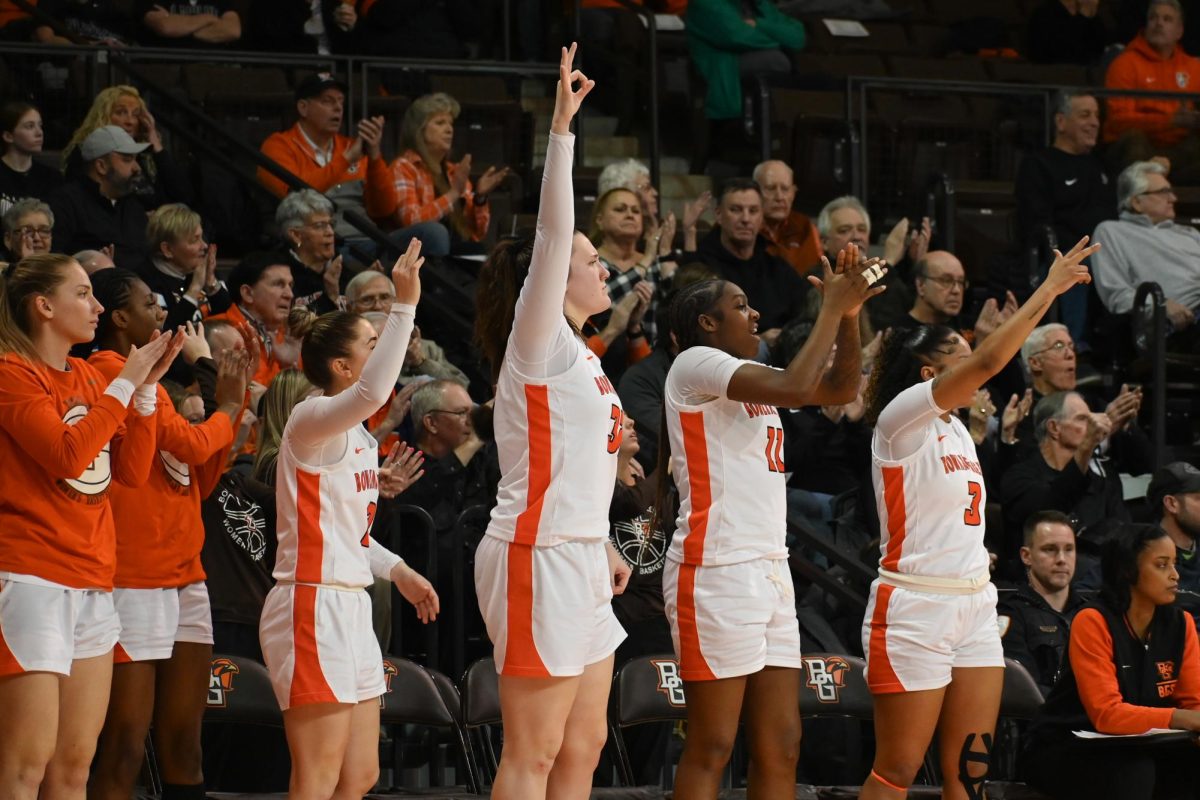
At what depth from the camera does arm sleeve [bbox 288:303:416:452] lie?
476 centimetres

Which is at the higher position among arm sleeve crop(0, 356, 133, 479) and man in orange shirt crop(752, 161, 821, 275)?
man in orange shirt crop(752, 161, 821, 275)

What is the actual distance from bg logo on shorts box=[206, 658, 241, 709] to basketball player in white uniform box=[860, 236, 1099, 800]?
84.4 inches

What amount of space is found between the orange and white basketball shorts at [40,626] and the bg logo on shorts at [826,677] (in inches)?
109

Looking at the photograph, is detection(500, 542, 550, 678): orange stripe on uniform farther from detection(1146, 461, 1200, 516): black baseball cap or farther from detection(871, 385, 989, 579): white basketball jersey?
detection(1146, 461, 1200, 516): black baseball cap

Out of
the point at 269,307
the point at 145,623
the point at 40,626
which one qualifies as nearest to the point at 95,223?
the point at 269,307

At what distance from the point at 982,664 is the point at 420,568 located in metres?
2.41

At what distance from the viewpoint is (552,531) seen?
14.9 feet

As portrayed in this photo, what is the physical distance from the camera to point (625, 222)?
27.8ft

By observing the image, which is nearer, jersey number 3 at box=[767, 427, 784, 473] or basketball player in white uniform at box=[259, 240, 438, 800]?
basketball player in white uniform at box=[259, 240, 438, 800]

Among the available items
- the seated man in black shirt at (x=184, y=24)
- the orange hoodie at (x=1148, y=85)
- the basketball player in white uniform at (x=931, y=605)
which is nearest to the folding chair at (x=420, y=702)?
the basketball player in white uniform at (x=931, y=605)

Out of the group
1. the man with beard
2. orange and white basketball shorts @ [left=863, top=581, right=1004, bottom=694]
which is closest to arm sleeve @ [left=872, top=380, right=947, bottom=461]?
orange and white basketball shorts @ [left=863, top=581, right=1004, bottom=694]

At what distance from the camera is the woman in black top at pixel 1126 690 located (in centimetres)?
612

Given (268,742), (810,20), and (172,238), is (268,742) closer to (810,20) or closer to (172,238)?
(172,238)

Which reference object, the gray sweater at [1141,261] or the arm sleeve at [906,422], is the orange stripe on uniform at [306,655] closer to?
the arm sleeve at [906,422]
